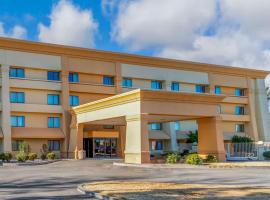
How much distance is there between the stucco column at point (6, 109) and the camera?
1842 inches

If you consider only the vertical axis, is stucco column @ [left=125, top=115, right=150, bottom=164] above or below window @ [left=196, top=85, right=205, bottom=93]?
below

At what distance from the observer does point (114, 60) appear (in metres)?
54.9

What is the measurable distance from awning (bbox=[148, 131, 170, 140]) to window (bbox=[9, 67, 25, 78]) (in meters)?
18.1

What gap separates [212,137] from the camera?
38344 millimetres

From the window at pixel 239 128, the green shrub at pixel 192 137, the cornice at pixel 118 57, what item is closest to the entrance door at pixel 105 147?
the cornice at pixel 118 57

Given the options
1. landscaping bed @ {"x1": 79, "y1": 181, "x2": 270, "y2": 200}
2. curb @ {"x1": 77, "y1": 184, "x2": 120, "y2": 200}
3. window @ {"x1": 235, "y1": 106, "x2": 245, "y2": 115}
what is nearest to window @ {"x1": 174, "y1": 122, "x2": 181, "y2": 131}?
window @ {"x1": 235, "y1": 106, "x2": 245, "y2": 115}

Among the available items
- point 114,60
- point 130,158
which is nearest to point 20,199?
point 130,158

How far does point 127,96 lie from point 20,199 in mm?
21537

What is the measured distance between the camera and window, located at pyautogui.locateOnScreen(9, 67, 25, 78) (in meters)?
48.8

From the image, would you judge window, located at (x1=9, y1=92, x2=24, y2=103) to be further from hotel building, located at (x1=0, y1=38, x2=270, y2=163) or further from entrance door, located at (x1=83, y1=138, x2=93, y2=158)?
entrance door, located at (x1=83, y1=138, x2=93, y2=158)

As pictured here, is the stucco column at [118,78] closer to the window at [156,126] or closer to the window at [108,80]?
the window at [108,80]

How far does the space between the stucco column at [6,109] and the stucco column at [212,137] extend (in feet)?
68.1

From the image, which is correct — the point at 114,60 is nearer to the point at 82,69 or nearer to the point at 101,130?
the point at 82,69

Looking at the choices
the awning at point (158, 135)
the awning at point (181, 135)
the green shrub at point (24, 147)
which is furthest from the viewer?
the awning at point (181, 135)
